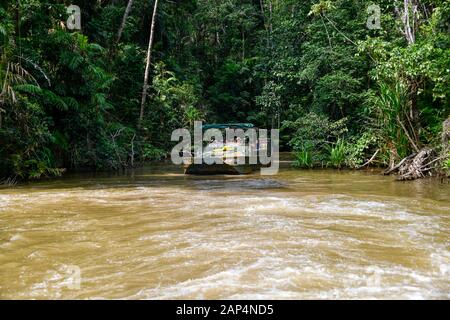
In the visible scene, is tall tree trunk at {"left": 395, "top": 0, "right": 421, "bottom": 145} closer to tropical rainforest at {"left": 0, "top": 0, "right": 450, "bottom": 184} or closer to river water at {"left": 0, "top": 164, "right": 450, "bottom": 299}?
tropical rainforest at {"left": 0, "top": 0, "right": 450, "bottom": 184}

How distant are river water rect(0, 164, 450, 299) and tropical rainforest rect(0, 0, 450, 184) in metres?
3.47

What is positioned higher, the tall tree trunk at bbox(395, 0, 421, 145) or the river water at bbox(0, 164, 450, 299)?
the tall tree trunk at bbox(395, 0, 421, 145)

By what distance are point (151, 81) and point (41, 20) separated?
10.5m

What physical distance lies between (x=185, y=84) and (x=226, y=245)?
19.7 metres

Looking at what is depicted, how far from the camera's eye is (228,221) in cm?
627

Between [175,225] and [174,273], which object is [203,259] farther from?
[175,225]

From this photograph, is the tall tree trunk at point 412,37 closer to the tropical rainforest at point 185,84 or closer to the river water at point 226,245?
the tropical rainforest at point 185,84

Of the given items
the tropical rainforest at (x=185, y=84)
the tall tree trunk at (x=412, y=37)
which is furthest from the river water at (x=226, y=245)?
the tall tree trunk at (x=412, y=37)

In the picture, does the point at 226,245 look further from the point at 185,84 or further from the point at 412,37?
the point at 185,84

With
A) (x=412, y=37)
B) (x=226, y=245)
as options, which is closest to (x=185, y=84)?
(x=412, y=37)

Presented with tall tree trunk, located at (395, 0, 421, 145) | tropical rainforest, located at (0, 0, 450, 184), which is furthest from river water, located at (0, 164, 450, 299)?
tall tree trunk, located at (395, 0, 421, 145)

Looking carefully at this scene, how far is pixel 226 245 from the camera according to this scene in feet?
16.1

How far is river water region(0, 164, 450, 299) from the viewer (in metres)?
3.58
